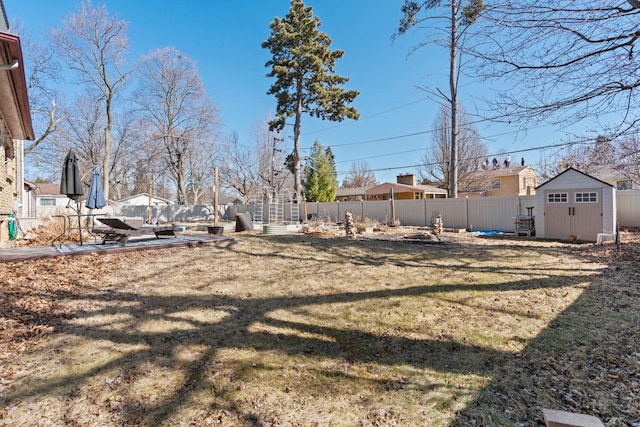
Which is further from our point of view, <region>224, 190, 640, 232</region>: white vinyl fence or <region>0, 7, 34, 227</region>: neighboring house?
<region>224, 190, 640, 232</region>: white vinyl fence

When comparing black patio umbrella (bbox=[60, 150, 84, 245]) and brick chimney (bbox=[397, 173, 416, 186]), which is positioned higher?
brick chimney (bbox=[397, 173, 416, 186])

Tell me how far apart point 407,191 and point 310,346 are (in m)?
26.5

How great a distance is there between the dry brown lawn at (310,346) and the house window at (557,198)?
5.94 m

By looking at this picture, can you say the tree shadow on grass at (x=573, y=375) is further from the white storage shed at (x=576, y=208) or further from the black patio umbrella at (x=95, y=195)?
the black patio umbrella at (x=95, y=195)

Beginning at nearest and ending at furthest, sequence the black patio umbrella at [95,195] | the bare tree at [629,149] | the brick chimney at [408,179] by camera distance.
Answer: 1. the bare tree at [629,149]
2. the black patio umbrella at [95,195]
3. the brick chimney at [408,179]

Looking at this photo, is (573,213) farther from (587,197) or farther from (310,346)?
(310,346)

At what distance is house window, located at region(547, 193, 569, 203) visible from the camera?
1070 cm

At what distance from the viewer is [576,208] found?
10.5 metres

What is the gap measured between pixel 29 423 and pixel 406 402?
245 centimetres

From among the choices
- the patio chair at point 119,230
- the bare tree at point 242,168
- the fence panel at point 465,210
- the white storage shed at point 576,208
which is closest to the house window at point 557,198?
the white storage shed at point 576,208

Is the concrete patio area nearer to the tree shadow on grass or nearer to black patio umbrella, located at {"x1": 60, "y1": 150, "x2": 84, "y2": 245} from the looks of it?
black patio umbrella, located at {"x1": 60, "y1": 150, "x2": 84, "y2": 245}

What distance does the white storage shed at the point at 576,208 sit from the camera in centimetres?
989

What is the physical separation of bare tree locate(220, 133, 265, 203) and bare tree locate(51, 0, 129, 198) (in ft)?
40.6

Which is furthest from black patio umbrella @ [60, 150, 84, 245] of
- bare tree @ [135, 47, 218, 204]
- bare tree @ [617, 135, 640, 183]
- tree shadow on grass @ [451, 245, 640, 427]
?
bare tree @ [135, 47, 218, 204]
